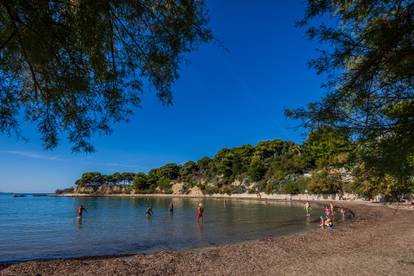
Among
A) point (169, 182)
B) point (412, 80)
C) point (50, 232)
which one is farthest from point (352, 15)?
point (169, 182)

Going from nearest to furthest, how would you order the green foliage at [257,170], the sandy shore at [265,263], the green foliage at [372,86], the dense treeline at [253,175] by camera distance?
the green foliage at [372,86]
the sandy shore at [265,263]
the dense treeline at [253,175]
the green foliage at [257,170]

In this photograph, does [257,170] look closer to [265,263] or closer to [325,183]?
[325,183]


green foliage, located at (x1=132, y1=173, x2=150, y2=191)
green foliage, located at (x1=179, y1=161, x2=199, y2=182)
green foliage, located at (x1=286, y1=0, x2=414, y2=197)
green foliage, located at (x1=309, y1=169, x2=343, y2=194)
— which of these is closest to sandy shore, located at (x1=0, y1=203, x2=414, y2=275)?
green foliage, located at (x1=286, y1=0, x2=414, y2=197)

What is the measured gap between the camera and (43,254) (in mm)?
13680

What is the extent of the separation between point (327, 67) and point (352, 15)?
0.83m

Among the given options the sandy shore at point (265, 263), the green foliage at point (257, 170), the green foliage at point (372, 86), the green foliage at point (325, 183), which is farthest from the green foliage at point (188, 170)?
the green foliage at point (372, 86)

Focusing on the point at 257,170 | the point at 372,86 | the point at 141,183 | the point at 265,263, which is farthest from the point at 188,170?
the point at 372,86

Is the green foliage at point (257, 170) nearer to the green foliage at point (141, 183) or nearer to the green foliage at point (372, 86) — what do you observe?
the green foliage at point (141, 183)

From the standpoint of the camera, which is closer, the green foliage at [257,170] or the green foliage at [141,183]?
the green foliage at [257,170]

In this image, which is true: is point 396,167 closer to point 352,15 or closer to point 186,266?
point 352,15

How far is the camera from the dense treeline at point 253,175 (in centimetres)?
5662

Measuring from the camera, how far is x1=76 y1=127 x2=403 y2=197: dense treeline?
56625 mm

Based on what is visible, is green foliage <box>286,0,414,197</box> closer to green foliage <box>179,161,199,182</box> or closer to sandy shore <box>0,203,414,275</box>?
sandy shore <box>0,203,414,275</box>

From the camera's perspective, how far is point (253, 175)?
86.8m
